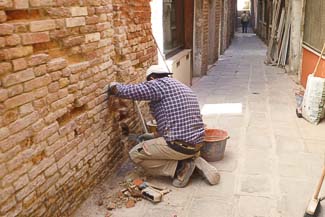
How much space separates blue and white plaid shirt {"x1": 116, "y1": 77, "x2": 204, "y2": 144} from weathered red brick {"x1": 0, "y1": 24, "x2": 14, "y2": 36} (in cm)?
155

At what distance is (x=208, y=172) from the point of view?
12.9ft

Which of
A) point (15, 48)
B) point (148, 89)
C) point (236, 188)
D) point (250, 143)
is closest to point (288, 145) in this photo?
point (250, 143)

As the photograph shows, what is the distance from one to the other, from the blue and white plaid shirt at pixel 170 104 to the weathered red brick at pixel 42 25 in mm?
1141

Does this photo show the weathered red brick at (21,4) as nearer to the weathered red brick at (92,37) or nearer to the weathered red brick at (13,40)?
the weathered red brick at (13,40)

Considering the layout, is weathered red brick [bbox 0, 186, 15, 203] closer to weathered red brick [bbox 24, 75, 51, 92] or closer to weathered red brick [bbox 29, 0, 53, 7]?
weathered red brick [bbox 24, 75, 51, 92]

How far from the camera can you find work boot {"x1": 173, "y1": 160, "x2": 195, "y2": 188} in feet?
12.8

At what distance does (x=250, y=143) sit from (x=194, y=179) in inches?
52.7

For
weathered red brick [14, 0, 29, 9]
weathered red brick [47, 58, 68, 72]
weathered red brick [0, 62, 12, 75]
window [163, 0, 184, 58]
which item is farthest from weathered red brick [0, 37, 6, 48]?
window [163, 0, 184, 58]

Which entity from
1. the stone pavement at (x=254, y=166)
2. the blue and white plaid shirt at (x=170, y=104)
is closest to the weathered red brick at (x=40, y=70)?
the blue and white plaid shirt at (x=170, y=104)

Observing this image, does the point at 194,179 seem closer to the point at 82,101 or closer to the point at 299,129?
the point at 82,101

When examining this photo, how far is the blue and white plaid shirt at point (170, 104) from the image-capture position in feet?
12.5

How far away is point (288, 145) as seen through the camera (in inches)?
195

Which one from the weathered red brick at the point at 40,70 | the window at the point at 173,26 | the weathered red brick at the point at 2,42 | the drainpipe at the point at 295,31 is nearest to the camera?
the weathered red brick at the point at 2,42

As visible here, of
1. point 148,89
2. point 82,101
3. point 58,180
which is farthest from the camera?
point 148,89
